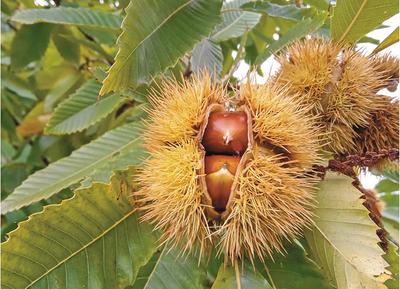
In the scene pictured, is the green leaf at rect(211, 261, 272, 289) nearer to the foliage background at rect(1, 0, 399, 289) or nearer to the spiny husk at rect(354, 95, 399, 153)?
the foliage background at rect(1, 0, 399, 289)

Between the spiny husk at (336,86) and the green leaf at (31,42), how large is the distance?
1.24 m

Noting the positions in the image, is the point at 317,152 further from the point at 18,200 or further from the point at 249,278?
the point at 18,200

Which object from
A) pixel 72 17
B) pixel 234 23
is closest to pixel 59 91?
pixel 72 17

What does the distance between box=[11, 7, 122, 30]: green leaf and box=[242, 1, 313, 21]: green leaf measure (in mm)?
381

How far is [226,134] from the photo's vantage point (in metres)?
0.85

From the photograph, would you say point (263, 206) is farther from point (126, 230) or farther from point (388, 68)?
point (388, 68)

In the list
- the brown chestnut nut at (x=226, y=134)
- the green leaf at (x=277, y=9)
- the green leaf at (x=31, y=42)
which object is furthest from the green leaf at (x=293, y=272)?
the green leaf at (x=31, y=42)

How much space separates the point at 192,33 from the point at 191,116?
0.90 feet

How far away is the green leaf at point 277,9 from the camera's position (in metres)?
1.50

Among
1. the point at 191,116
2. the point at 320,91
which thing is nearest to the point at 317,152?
the point at 320,91

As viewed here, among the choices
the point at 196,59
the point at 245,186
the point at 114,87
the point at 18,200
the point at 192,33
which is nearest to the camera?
the point at 245,186

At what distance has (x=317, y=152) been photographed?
3.08 feet

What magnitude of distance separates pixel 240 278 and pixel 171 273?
156 millimetres

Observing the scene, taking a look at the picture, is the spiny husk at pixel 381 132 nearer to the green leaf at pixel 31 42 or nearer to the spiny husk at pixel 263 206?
the spiny husk at pixel 263 206
